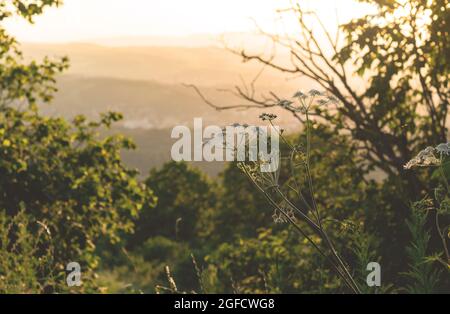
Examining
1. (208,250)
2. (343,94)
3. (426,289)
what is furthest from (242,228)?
(426,289)

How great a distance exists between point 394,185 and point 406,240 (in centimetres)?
111

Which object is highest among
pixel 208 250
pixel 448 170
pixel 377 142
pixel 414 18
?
pixel 414 18

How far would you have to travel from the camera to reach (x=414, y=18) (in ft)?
21.9

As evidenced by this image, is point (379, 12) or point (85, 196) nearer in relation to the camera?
point (379, 12)

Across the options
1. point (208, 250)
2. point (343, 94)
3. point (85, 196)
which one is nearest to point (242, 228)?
point (208, 250)

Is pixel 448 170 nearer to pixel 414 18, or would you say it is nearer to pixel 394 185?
pixel 414 18

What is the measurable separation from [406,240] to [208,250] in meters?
24.9

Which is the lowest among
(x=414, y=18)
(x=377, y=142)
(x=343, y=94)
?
(x=377, y=142)

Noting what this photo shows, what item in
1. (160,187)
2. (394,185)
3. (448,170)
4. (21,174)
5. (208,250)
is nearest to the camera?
(448,170)

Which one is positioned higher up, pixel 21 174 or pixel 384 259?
pixel 21 174

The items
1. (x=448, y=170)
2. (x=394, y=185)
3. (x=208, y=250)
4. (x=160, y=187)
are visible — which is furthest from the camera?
(x=160, y=187)

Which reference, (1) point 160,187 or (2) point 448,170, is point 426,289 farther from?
(1) point 160,187

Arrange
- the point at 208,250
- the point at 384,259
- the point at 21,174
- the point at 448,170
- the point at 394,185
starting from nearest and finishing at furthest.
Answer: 1. the point at 448,170
2. the point at 384,259
3. the point at 394,185
4. the point at 21,174
5. the point at 208,250

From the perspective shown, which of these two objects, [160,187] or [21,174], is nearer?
[21,174]
